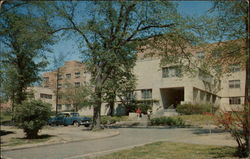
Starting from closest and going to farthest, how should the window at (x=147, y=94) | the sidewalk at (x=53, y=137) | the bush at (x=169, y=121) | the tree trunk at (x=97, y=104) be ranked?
the sidewalk at (x=53, y=137) → the tree trunk at (x=97, y=104) → the bush at (x=169, y=121) → the window at (x=147, y=94)

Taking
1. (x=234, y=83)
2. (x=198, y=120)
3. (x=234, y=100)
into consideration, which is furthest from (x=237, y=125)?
(x=234, y=100)

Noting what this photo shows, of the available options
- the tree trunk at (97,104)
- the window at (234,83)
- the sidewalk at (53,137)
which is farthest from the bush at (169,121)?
the window at (234,83)

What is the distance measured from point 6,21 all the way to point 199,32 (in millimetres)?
13396

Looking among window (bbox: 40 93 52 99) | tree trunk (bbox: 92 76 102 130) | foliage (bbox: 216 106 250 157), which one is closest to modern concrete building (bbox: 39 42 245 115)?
tree trunk (bbox: 92 76 102 130)

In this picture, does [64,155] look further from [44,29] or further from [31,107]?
[44,29]

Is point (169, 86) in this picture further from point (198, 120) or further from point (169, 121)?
point (169, 121)

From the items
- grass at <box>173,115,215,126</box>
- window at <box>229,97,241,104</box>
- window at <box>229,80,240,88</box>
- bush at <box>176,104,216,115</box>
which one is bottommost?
grass at <box>173,115,215,126</box>

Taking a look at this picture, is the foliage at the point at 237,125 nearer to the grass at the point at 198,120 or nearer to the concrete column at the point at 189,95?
the grass at the point at 198,120

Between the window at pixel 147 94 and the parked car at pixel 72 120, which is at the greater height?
the window at pixel 147 94

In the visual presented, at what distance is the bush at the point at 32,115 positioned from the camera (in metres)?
14.1

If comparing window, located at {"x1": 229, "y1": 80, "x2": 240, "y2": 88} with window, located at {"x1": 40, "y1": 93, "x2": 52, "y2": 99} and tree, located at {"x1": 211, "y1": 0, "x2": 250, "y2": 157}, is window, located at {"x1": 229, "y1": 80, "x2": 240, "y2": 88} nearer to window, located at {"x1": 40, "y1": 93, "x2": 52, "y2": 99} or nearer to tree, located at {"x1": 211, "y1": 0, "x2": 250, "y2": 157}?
tree, located at {"x1": 211, "y1": 0, "x2": 250, "y2": 157}

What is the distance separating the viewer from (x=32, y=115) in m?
14.3

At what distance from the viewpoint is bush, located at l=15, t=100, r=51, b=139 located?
46.3 ft

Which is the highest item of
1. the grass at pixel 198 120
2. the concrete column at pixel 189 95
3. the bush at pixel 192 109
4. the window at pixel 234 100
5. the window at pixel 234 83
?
the window at pixel 234 83
